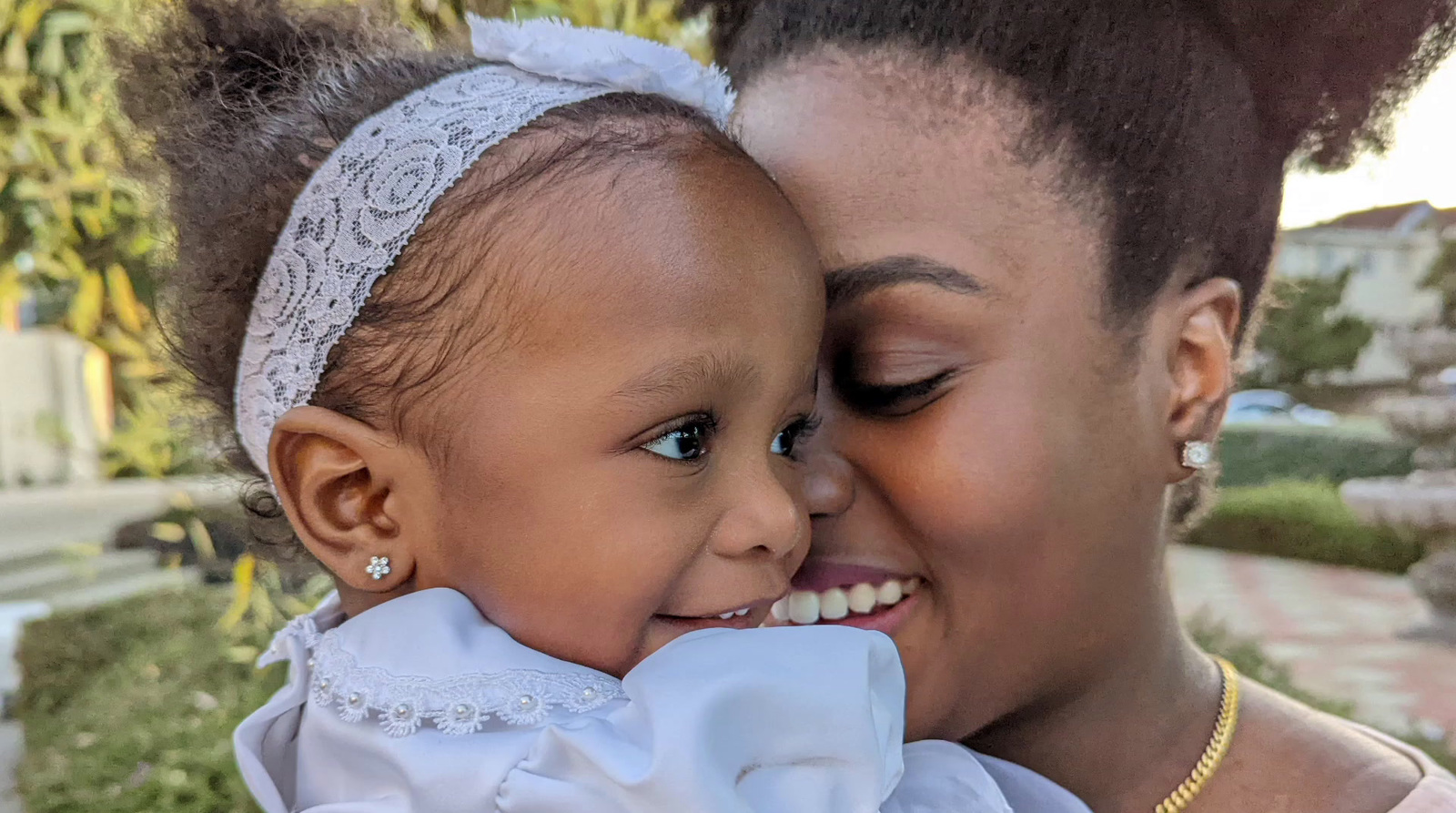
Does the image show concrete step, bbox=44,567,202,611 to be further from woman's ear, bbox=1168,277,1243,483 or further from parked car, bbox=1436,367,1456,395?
parked car, bbox=1436,367,1456,395

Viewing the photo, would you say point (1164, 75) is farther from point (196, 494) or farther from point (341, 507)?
point (196, 494)

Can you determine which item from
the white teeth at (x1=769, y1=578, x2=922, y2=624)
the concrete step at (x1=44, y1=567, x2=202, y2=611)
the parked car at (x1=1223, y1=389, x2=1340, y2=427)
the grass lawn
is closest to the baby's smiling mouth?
the white teeth at (x1=769, y1=578, x2=922, y2=624)

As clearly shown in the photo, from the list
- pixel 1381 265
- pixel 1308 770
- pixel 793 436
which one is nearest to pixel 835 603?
pixel 793 436

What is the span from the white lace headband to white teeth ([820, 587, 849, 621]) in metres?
0.74

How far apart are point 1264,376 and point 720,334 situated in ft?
60.5

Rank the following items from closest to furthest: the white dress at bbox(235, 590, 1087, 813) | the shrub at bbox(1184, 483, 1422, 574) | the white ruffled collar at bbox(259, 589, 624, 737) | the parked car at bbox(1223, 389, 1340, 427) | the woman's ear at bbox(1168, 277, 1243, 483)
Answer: the white dress at bbox(235, 590, 1087, 813) < the white ruffled collar at bbox(259, 589, 624, 737) < the woman's ear at bbox(1168, 277, 1243, 483) < the shrub at bbox(1184, 483, 1422, 574) < the parked car at bbox(1223, 389, 1340, 427)

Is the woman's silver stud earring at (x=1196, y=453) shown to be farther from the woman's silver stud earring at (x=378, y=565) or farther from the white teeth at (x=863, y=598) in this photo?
the woman's silver stud earring at (x=378, y=565)

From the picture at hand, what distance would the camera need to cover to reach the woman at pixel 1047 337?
1651 mm

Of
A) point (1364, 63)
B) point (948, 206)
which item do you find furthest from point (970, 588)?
point (1364, 63)

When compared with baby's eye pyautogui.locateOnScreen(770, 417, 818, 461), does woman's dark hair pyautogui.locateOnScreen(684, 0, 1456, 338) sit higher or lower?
higher

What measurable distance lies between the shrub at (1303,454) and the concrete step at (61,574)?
11.8 metres

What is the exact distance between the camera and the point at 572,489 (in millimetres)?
1354

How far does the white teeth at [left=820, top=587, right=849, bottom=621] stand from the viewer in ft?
5.65

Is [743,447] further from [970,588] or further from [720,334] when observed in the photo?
[970,588]
